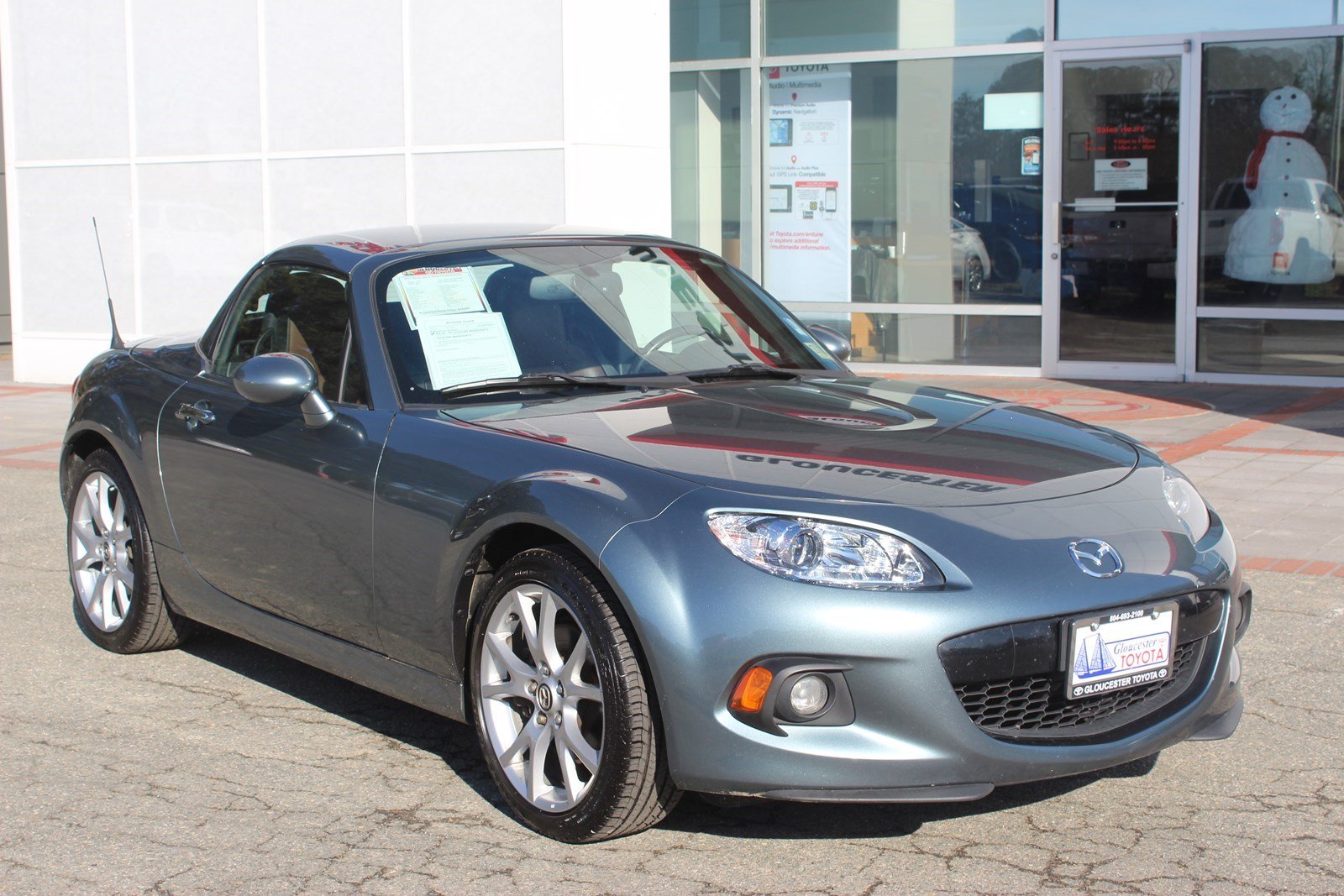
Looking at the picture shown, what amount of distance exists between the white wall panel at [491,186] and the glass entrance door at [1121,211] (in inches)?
174

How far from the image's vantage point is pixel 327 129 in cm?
1329

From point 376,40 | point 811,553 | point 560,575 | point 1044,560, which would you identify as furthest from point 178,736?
point 376,40

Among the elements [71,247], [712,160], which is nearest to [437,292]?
[712,160]

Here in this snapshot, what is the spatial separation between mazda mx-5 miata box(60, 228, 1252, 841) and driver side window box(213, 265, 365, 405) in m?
0.01

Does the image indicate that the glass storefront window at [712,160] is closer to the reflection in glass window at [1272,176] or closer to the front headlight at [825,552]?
the reflection in glass window at [1272,176]

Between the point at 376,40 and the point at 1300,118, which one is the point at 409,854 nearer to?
the point at 376,40

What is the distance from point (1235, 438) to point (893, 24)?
576cm

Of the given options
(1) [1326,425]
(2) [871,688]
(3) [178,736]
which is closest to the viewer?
(2) [871,688]

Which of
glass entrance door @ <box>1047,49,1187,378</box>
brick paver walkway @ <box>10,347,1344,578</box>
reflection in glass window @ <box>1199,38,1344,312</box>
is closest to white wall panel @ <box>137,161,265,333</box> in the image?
brick paver walkway @ <box>10,347,1344,578</box>

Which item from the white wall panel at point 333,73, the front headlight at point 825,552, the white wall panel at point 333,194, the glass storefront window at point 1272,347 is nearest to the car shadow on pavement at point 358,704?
the front headlight at point 825,552

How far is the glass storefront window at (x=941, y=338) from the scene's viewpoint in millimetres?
13773

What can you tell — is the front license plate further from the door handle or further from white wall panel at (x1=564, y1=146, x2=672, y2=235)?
white wall panel at (x1=564, y1=146, x2=672, y2=235)

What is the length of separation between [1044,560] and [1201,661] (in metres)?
0.62

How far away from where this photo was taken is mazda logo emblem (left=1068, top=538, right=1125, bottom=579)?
11.3ft
